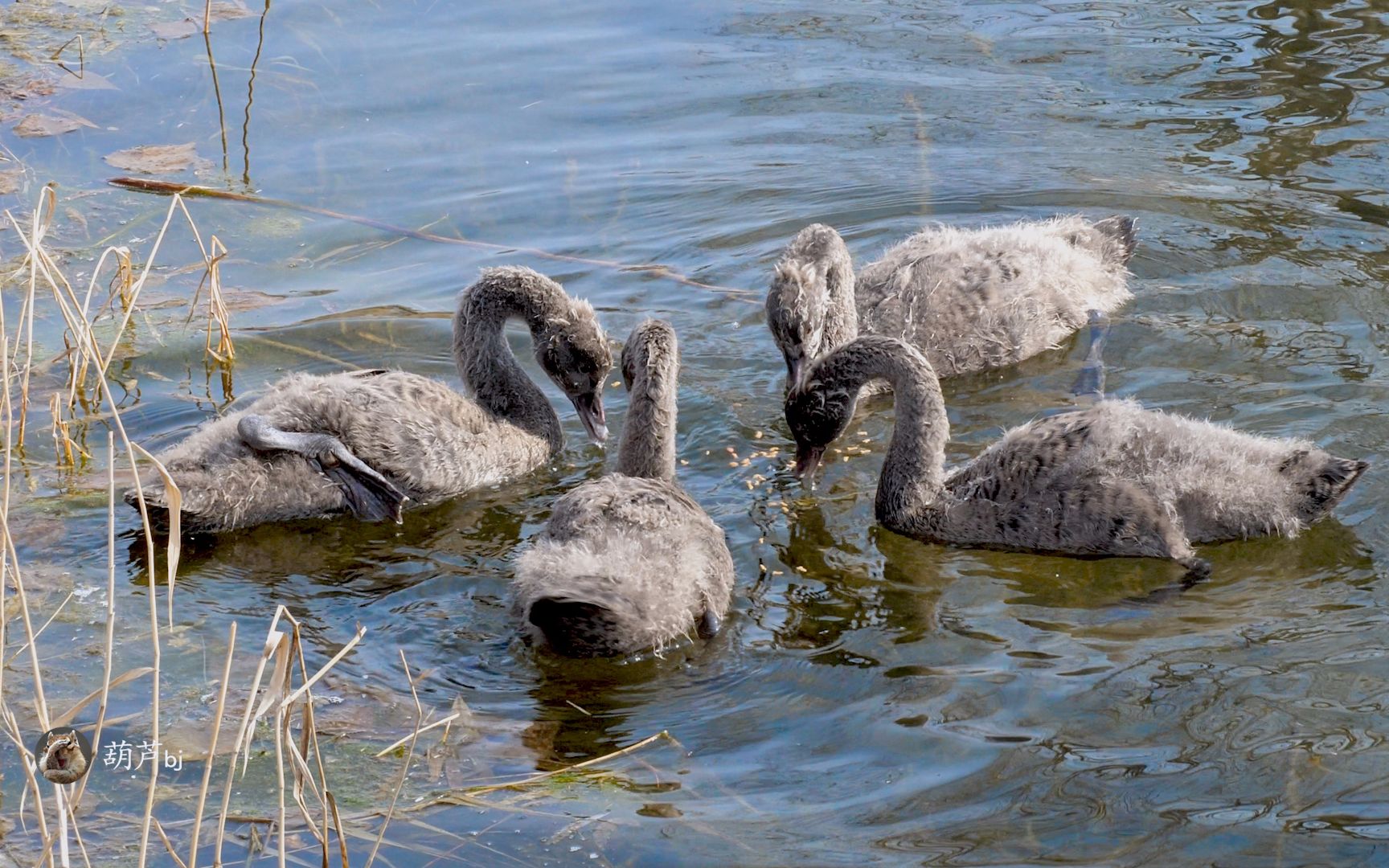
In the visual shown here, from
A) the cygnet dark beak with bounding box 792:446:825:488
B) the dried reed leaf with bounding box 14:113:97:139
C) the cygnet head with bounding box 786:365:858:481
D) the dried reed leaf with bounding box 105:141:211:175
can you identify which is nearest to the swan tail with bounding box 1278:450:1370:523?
the cygnet head with bounding box 786:365:858:481

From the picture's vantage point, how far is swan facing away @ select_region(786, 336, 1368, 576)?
5.42 m

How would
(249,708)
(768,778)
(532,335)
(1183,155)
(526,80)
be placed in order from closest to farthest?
(249,708)
(768,778)
(532,335)
(1183,155)
(526,80)

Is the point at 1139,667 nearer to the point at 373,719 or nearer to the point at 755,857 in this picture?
the point at 755,857

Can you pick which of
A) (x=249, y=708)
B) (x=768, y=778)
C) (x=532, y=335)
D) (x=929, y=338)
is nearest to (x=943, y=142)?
(x=929, y=338)

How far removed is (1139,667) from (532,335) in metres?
3.40

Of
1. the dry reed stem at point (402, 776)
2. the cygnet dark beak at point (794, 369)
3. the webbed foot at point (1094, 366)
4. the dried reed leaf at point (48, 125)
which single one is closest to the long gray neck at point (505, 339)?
the cygnet dark beak at point (794, 369)

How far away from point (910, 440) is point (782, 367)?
1642 millimetres

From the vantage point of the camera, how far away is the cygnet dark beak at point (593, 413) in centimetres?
698

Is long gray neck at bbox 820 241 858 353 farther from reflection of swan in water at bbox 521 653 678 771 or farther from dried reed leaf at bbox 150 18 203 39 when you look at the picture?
dried reed leaf at bbox 150 18 203 39

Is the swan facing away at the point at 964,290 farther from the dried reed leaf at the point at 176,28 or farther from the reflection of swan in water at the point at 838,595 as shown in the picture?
the dried reed leaf at the point at 176,28

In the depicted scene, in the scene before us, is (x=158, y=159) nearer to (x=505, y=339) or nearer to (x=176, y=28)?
(x=176, y=28)

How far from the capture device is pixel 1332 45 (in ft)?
32.9

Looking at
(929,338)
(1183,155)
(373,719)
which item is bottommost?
(373,719)

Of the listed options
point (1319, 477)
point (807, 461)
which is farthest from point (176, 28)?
point (1319, 477)
